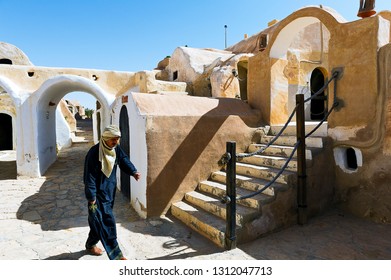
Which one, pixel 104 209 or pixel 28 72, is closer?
pixel 104 209

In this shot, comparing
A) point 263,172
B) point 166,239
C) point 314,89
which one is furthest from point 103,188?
point 314,89

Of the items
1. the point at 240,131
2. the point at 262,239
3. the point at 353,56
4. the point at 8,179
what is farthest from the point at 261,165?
the point at 8,179

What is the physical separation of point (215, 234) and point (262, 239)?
2.27 feet

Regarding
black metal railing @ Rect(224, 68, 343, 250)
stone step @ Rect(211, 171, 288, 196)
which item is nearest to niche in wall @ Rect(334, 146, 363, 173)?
black metal railing @ Rect(224, 68, 343, 250)

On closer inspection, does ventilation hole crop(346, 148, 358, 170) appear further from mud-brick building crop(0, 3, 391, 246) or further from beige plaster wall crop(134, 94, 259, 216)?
beige plaster wall crop(134, 94, 259, 216)

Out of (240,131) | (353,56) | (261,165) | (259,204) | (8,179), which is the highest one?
(353,56)

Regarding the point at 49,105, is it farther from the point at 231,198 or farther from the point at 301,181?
the point at 301,181

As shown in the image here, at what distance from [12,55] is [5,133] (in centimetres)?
548

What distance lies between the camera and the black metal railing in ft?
10.7

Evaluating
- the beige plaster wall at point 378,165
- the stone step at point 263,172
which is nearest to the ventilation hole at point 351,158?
the beige plaster wall at point 378,165

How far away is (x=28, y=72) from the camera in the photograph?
9.36 m

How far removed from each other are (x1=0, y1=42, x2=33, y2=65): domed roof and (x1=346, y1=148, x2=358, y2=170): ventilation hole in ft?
58.1

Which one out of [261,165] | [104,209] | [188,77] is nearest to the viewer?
[104,209]

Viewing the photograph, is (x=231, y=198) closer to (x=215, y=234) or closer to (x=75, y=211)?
(x=215, y=234)
